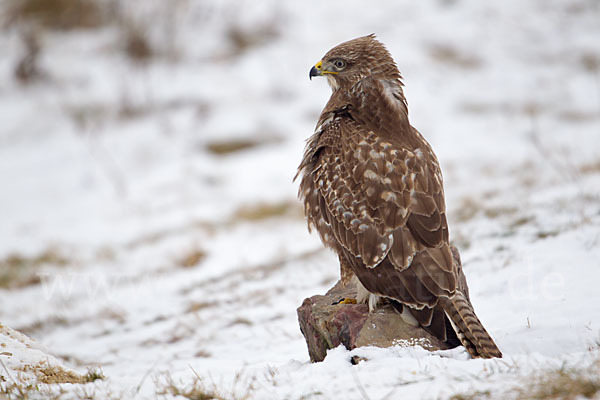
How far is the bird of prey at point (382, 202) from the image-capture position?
331 centimetres

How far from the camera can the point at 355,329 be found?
3.39 meters

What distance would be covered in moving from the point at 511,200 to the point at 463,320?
5657 millimetres

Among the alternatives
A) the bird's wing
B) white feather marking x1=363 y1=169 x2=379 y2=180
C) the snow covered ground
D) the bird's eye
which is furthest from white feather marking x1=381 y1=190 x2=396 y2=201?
the bird's eye

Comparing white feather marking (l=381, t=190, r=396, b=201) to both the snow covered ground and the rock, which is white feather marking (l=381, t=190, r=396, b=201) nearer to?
the rock

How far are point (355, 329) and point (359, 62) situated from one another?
2.00 m

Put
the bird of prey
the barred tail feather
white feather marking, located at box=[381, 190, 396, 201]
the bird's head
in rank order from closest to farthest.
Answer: the barred tail feather → the bird of prey → white feather marking, located at box=[381, 190, 396, 201] → the bird's head

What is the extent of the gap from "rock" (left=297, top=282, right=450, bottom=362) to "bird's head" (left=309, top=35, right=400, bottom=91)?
1.71m

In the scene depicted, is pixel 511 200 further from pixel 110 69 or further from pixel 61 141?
pixel 110 69

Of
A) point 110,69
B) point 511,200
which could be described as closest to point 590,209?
point 511,200

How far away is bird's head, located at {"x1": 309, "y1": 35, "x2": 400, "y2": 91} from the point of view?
408 cm

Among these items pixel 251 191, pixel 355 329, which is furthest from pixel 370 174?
pixel 251 191

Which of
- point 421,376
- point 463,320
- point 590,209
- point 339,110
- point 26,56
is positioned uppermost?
point 26,56

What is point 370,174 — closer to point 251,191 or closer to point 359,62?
point 359,62

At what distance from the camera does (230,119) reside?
1531cm
